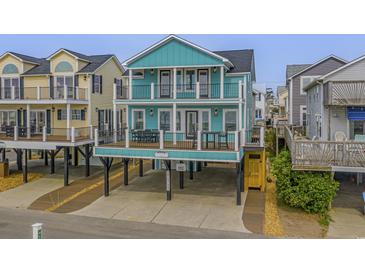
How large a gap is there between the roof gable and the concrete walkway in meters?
9.96

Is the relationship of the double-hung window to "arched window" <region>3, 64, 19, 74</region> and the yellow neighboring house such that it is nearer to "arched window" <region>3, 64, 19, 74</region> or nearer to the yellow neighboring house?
the yellow neighboring house

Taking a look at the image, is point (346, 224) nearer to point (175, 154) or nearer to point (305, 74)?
point (175, 154)

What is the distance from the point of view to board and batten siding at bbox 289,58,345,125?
28969 millimetres

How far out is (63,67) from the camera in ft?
85.8

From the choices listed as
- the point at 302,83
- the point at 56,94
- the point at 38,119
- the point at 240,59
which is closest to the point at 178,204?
the point at 240,59

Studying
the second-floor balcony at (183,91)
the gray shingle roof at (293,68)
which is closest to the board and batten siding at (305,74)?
the gray shingle roof at (293,68)

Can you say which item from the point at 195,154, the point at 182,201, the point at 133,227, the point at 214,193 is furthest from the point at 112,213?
the point at 214,193

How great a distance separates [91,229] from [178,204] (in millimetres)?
5139

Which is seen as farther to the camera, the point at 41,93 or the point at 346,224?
the point at 41,93

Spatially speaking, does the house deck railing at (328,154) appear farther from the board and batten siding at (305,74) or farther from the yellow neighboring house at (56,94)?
the board and batten siding at (305,74)

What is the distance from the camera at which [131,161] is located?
29938 millimetres

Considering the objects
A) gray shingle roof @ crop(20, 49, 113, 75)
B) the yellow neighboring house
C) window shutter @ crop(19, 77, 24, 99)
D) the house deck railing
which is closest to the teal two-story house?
the house deck railing

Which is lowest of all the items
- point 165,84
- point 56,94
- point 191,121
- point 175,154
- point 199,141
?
point 175,154

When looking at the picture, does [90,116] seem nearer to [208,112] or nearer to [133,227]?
[208,112]
